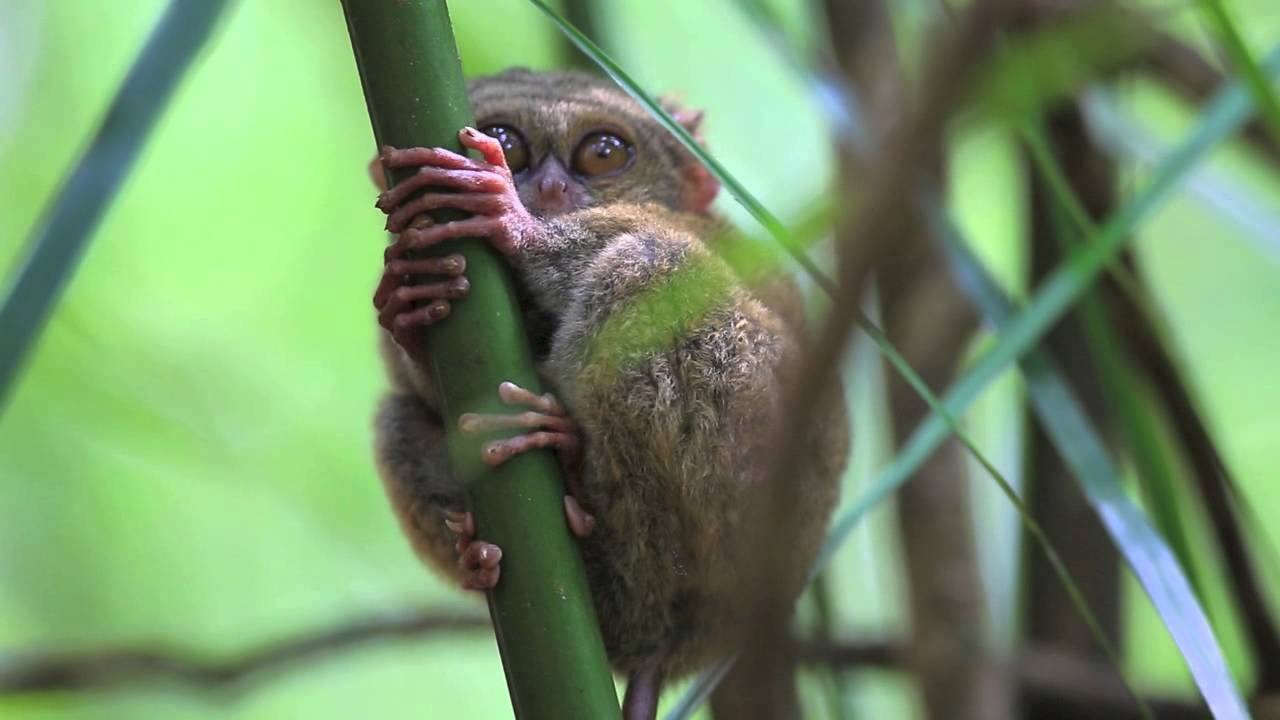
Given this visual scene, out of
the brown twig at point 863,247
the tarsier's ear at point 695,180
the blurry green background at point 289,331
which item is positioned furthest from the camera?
the blurry green background at point 289,331

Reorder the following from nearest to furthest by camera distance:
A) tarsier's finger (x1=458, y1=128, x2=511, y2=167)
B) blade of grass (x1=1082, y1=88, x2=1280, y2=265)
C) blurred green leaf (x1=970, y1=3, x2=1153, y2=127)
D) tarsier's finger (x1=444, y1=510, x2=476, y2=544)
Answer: blurred green leaf (x1=970, y1=3, x2=1153, y2=127) < tarsier's finger (x1=458, y1=128, x2=511, y2=167) < tarsier's finger (x1=444, y1=510, x2=476, y2=544) < blade of grass (x1=1082, y1=88, x2=1280, y2=265)

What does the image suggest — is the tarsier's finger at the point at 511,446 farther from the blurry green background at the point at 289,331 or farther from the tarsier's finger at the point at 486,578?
the blurry green background at the point at 289,331

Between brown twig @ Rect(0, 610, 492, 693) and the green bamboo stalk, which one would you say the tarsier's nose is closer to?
brown twig @ Rect(0, 610, 492, 693)

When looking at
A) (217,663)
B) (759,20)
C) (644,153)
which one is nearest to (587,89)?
(644,153)

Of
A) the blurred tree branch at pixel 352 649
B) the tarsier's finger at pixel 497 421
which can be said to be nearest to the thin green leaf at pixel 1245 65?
the tarsier's finger at pixel 497 421

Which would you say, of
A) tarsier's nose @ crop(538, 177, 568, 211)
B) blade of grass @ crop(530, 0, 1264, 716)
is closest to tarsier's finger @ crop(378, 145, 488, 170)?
blade of grass @ crop(530, 0, 1264, 716)

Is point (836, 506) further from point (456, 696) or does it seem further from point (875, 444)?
point (456, 696)
